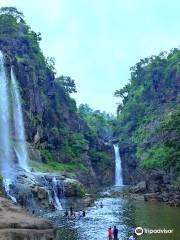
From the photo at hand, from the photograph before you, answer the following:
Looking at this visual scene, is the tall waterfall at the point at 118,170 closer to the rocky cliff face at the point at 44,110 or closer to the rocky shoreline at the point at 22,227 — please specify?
the rocky cliff face at the point at 44,110

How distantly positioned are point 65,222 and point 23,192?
1048 cm

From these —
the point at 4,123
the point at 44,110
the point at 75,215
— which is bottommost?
the point at 75,215

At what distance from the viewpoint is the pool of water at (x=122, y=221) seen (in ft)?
117

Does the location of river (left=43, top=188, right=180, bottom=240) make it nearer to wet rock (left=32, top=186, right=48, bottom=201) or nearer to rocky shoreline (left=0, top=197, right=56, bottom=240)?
wet rock (left=32, top=186, right=48, bottom=201)

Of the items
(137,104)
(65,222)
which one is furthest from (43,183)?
(137,104)

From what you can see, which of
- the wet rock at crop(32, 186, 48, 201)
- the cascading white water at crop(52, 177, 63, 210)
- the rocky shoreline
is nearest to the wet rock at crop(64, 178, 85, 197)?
the cascading white water at crop(52, 177, 63, 210)

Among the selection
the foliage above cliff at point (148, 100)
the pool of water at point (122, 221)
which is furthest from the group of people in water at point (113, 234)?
the foliage above cliff at point (148, 100)

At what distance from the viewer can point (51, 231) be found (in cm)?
2803

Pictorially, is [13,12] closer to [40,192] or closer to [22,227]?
[40,192]

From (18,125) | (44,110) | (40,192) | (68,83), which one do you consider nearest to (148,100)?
(68,83)

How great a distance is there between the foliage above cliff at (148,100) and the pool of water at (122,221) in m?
47.5

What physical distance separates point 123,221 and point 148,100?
81.5 meters

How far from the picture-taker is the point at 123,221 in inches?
1693

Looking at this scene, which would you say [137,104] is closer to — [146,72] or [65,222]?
[146,72]
